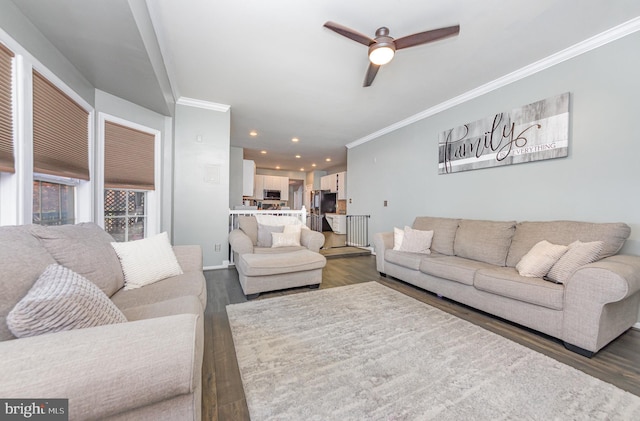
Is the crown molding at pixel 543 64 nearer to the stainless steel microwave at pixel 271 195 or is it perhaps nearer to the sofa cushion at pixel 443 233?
the sofa cushion at pixel 443 233

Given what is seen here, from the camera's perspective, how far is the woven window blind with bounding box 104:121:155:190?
108 inches

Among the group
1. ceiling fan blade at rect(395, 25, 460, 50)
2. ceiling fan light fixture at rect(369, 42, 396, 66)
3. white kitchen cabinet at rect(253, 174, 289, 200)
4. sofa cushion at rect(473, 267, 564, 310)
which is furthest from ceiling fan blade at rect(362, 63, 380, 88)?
white kitchen cabinet at rect(253, 174, 289, 200)

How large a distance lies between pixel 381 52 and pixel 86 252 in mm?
2554

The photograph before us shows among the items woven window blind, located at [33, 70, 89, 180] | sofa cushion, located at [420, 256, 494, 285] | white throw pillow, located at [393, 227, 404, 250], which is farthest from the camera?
white throw pillow, located at [393, 227, 404, 250]

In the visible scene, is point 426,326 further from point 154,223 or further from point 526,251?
point 154,223

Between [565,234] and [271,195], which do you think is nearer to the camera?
[565,234]

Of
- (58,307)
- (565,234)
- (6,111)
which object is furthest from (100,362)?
(565,234)

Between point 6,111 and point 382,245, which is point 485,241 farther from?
point 6,111

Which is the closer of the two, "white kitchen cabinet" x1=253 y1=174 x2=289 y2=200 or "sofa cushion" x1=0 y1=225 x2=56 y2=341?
"sofa cushion" x1=0 y1=225 x2=56 y2=341

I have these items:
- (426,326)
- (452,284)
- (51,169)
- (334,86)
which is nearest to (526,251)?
(452,284)

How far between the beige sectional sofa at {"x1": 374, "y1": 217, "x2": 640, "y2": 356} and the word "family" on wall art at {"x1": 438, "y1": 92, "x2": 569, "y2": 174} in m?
0.81

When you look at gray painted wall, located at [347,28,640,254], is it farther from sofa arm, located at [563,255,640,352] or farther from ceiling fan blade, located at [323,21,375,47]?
ceiling fan blade, located at [323,21,375,47]

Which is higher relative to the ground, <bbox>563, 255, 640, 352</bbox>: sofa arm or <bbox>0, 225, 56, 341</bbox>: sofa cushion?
<bbox>0, 225, 56, 341</bbox>: sofa cushion

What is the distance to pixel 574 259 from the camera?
1.94 meters
